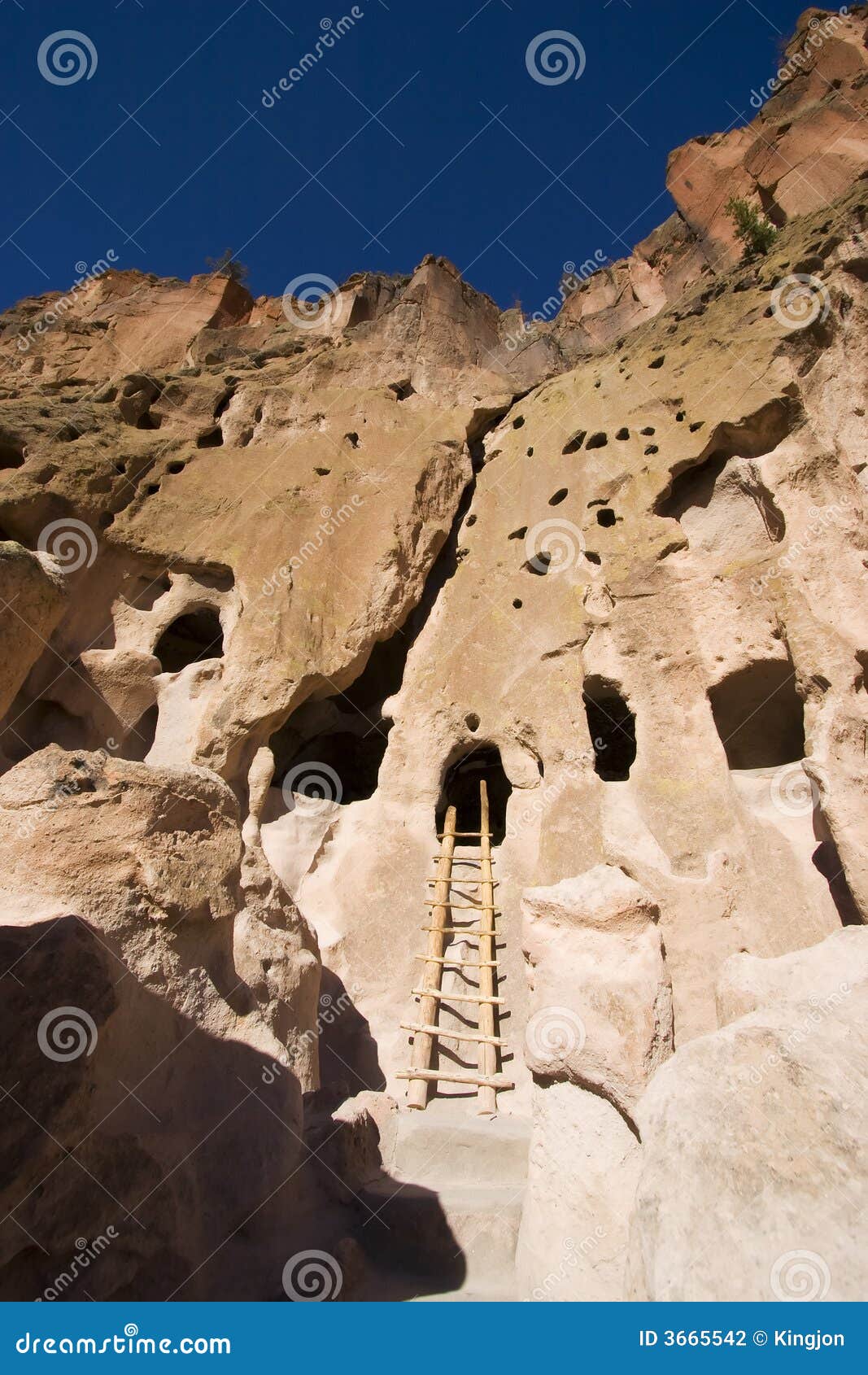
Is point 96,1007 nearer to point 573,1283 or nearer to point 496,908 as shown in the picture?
point 573,1283

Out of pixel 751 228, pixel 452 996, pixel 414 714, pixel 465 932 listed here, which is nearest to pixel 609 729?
pixel 414 714

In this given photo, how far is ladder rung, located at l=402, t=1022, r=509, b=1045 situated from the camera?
6539 millimetres

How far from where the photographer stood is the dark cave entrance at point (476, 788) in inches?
409

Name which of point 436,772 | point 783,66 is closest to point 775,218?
point 783,66

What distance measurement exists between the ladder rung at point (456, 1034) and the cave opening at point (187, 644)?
5980 mm

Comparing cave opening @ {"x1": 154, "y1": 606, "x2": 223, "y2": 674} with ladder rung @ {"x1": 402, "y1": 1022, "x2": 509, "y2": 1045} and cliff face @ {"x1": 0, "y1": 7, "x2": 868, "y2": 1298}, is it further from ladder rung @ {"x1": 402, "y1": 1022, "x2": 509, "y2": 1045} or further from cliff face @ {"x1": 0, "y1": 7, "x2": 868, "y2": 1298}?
ladder rung @ {"x1": 402, "y1": 1022, "x2": 509, "y2": 1045}

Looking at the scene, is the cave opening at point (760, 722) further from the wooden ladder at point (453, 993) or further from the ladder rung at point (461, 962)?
the ladder rung at point (461, 962)

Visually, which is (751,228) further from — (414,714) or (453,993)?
(453,993)

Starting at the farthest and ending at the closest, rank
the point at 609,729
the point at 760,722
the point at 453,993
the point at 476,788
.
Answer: the point at 476,788, the point at 609,729, the point at 760,722, the point at 453,993

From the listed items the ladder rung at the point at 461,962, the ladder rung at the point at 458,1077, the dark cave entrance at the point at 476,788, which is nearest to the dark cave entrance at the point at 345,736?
the dark cave entrance at the point at 476,788

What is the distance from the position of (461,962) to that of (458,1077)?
3.23ft

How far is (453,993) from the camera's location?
7414 millimetres

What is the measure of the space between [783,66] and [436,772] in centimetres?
1627

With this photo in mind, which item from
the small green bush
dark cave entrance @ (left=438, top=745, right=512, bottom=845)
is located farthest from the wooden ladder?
the small green bush
